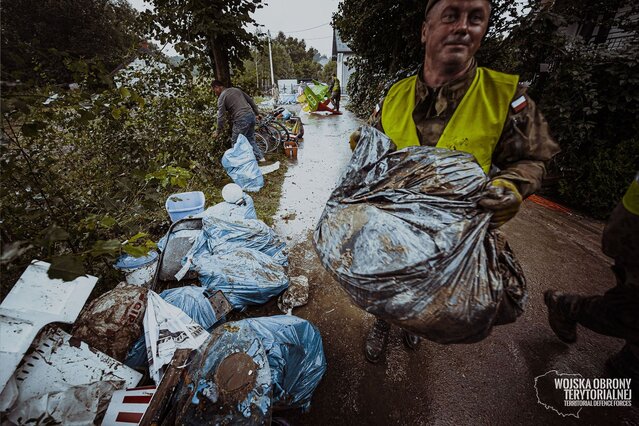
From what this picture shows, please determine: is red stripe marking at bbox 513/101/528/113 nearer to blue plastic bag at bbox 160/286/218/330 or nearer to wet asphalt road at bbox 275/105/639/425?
wet asphalt road at bbox 275/105/639/425

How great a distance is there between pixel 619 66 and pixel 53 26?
26.9 metres

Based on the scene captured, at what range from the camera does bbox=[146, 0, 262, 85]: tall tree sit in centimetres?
356

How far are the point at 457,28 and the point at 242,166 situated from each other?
352 cm

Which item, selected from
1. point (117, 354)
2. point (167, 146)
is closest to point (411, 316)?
point (117, 354)

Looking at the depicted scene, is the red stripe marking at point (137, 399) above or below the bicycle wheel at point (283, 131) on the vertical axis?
below

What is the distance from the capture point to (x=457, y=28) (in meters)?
1.12

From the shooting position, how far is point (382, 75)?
26.8 ft

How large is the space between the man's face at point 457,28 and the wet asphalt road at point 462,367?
1839 mm

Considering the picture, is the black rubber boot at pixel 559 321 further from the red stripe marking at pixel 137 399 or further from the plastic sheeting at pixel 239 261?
the red stripe marking at pixel 137 399

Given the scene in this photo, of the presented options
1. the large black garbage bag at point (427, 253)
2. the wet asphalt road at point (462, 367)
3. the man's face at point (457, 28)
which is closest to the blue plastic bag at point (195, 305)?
the wet asphalt road at point (462, 367)

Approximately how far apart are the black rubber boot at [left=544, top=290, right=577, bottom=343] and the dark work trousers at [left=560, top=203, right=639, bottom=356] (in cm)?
12

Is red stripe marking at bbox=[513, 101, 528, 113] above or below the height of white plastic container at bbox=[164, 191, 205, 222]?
above
